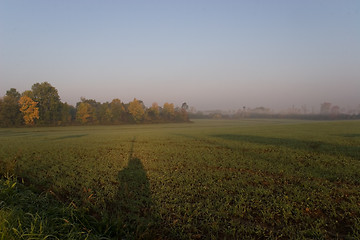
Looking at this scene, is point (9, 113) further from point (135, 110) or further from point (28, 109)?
point (135, 110)

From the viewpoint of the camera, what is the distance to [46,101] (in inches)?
2596

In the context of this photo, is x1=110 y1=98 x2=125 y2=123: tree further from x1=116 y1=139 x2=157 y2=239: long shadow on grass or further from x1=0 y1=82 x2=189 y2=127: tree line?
x1=116 y1=139 x2=157 y2=239: long shadow on grass

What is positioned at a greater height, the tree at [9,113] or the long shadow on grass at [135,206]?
the tree at [9,113]

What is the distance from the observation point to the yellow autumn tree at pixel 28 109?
57.9 metres

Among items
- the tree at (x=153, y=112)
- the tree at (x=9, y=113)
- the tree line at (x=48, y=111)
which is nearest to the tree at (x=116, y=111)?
the tree line at (x=48, y=111)

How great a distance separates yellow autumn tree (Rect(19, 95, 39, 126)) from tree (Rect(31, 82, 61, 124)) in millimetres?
4732

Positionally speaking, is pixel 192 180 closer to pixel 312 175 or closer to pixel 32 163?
pixel 312 175

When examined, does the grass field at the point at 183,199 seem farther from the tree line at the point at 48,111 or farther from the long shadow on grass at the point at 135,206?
the tree line at the point at 48,111

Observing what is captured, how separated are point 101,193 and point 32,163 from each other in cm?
856

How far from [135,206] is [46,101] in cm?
7358

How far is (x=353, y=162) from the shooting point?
12812 mm

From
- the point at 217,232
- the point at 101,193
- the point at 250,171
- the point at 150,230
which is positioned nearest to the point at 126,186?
the point at 101,193

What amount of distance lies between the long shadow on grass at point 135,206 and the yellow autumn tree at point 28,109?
61.8m

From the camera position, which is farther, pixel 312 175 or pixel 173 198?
pixel 312 175
